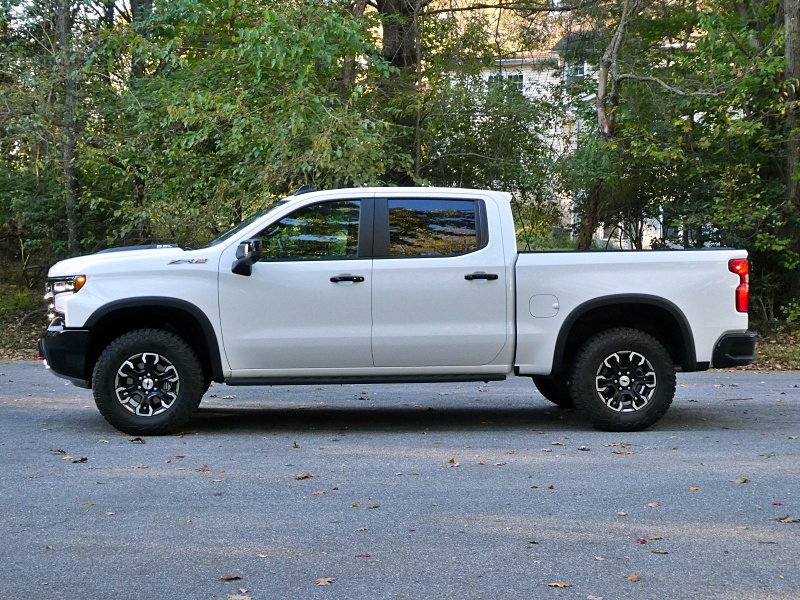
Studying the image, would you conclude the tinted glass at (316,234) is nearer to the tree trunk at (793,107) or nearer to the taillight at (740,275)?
the taillight at (740,275)

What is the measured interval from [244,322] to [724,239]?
1182 centimetres

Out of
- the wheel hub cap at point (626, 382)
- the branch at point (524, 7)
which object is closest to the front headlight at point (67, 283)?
the wheel hub cap at point (626, 382)

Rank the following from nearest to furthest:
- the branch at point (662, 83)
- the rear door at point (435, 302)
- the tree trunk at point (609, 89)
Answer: the rear door at point (435, 302), the branch at point (662, 83), the tree trunk at point (609, 89)

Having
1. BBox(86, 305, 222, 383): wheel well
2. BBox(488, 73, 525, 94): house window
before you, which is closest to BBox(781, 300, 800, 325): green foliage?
BBox(488, 73, 525, 94): house window

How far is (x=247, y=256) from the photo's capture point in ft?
27.3

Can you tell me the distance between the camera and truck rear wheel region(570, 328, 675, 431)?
28.5 feet

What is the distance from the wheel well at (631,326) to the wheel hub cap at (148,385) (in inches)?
125

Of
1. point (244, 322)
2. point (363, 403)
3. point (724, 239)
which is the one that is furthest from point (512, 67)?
point (244, 322)

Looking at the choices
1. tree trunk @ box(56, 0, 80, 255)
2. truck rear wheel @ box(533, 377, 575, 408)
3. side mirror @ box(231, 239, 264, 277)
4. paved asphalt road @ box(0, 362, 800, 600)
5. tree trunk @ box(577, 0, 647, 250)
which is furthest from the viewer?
tree trunk @ box(577, 0, 647, 250)

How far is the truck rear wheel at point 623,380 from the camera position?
867 centimetres

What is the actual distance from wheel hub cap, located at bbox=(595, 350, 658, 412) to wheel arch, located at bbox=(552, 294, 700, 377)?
13.4 inches

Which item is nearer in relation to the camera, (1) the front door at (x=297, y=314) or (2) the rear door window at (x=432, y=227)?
(1) the front door at (x=297, y=314)

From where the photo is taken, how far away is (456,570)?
4.98 metres

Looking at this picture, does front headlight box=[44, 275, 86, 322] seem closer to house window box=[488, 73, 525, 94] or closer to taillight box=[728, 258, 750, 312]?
taillight box=[728, 258, 750, 312]
